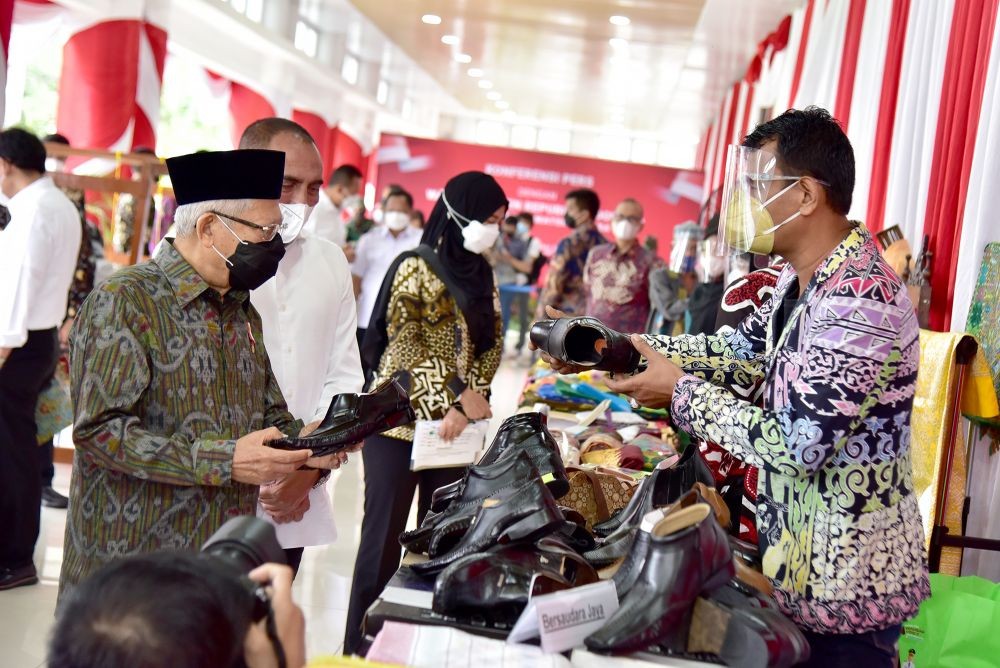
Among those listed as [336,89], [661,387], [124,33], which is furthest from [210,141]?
[661,387]

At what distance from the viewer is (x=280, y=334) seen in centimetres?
278

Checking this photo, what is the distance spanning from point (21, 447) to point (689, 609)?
356 centimetres

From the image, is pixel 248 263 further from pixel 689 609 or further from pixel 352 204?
pixel 352 204

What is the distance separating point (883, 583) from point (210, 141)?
1677 centimetres

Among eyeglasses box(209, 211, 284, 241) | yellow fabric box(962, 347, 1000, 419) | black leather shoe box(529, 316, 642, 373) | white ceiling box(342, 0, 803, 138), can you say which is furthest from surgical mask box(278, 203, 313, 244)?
white ceiling box(342, 0, 803, 138)

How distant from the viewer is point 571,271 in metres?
7.61

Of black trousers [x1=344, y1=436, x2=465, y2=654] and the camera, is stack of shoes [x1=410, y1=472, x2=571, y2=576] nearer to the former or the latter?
the camera

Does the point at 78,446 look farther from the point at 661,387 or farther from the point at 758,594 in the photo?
the point at 758,594

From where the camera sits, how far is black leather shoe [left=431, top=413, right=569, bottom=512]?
197 centimetres

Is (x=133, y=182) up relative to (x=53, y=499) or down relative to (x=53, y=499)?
up

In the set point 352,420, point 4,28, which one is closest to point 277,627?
point 352,420

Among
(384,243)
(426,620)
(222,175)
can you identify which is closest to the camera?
(426,620)

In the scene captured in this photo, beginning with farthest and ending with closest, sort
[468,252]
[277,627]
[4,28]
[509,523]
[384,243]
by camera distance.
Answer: [384,243] < [4,28] < [468,252] < [509,523] < [277,627]

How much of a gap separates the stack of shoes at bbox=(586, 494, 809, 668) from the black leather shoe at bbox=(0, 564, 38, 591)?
3.30 metres
